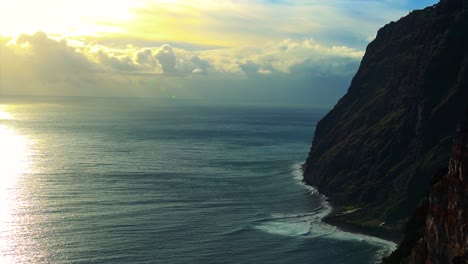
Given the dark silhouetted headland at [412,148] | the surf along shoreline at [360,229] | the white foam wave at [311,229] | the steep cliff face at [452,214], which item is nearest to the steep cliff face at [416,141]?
the dark silhouetted headland at [412,148]

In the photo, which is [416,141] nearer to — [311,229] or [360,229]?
[360,229]

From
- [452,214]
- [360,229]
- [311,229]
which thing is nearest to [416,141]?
[360,229]

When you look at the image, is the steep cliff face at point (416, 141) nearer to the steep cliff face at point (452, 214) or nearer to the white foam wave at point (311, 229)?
the white foam wave at point (311, 229)

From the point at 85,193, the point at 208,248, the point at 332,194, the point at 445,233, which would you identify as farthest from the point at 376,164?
the point at 445,233

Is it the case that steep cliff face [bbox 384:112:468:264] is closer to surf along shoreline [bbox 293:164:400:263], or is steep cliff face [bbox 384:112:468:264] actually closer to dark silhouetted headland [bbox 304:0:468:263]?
surf along shoreline [bbox 293:164:400:263]

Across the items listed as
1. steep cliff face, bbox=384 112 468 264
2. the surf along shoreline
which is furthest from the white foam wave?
steep cliff face, bbox=384 112 468 264

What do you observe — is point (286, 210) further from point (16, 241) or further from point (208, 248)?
point (16, 241)

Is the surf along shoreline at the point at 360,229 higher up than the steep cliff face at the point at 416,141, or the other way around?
the steep cliff face at the point at 416,141

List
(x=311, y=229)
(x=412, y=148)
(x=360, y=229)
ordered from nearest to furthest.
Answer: (x=360, y=229) → (x=311, y=229) → (x=412, y=148)
